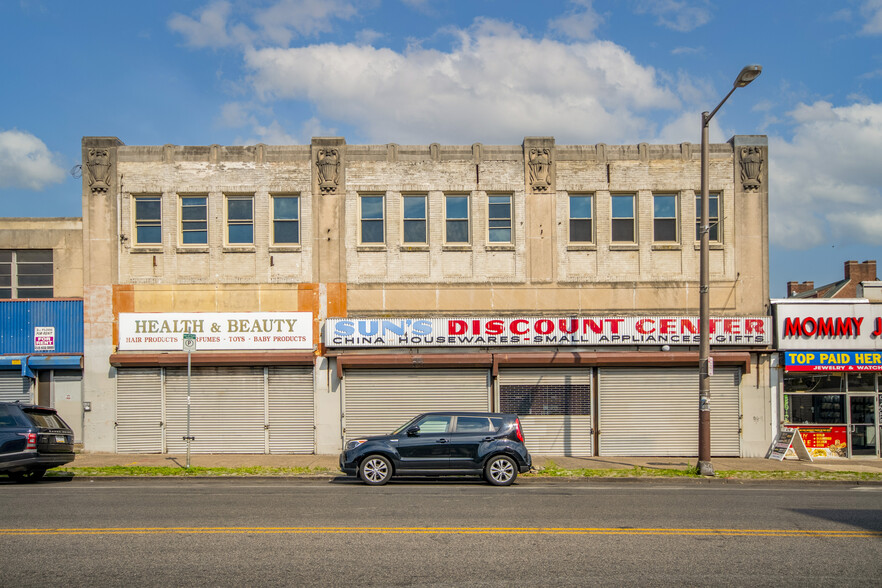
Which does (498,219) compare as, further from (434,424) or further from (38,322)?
(38,322)

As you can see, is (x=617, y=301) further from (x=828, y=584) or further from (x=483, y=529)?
(x=828, y=584)

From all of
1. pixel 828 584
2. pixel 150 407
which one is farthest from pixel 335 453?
pixel 828 584

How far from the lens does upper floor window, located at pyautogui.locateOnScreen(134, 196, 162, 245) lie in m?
22.4

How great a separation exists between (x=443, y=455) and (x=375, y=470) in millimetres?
1447

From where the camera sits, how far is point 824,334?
2158cm

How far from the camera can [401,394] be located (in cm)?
2173

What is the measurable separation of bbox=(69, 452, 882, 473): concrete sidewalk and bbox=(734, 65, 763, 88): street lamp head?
897 cm

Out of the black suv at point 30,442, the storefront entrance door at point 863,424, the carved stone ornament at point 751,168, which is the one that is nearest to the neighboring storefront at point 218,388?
the black suv at point 30,442

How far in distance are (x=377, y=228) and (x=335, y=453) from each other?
6.61m

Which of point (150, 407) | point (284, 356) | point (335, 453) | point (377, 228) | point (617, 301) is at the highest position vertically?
point (377, 228)

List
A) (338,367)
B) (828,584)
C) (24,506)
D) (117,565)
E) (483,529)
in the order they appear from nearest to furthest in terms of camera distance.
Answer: (828,584), (117,565), (483,529), (24,506), (338,367)

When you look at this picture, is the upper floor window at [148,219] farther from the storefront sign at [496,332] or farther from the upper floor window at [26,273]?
the storefront sign at [496,332]

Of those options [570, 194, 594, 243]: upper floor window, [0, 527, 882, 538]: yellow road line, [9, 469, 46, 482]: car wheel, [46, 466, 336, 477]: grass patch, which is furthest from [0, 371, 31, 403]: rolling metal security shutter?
[570, 194, 594, 243]: upper floor window

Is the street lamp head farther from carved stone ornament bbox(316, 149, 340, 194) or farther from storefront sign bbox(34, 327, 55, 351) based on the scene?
storefront sign bbox(34, 327, 55, 351)
